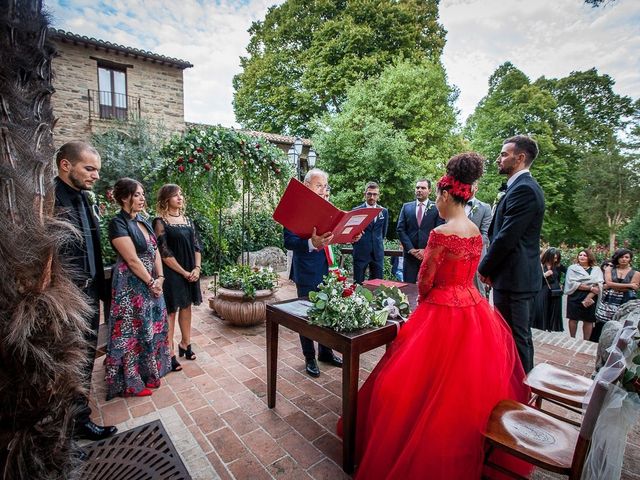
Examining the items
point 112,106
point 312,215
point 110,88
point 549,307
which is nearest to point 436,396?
point 312,215

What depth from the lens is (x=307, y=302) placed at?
2.76 meters

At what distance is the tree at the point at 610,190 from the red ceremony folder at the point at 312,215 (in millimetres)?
20258

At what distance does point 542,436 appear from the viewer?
5.30 ft

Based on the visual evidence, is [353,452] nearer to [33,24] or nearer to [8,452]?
[8,452]

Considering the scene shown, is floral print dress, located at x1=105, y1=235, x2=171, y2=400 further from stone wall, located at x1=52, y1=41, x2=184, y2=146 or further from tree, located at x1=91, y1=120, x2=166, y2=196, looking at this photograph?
stone wall, located at x1=52, y1=41, x2=184, y2=146

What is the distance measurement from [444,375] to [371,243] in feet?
11.4

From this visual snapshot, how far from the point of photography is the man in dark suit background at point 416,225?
5.09 m

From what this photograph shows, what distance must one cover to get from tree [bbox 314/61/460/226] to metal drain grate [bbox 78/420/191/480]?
34.4ft

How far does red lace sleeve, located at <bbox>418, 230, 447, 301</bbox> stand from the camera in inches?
81.0

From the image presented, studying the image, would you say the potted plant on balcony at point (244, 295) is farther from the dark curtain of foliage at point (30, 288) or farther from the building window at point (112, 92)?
the building window at point (112, 92)

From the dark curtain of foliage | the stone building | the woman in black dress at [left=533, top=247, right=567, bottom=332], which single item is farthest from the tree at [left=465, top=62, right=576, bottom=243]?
the dark curtain of foliage

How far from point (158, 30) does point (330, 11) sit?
1146cm

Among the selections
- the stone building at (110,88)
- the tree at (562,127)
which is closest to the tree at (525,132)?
the tree at (562,127)

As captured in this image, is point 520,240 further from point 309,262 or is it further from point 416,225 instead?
point 416,225
